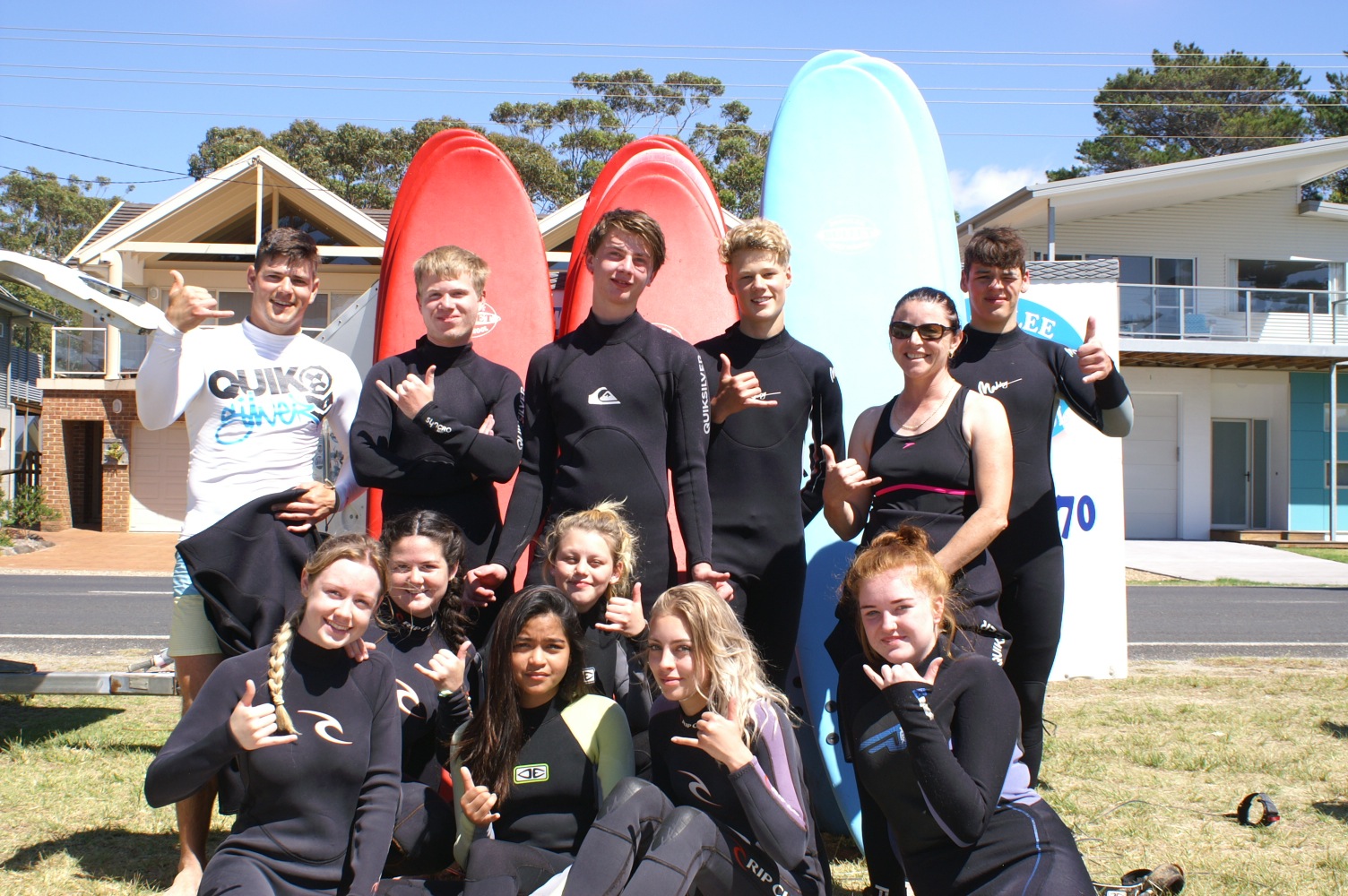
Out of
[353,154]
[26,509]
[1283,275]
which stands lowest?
[26,509]

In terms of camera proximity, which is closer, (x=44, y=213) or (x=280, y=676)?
(x=280, y=676)

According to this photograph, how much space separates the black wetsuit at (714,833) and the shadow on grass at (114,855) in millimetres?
1341

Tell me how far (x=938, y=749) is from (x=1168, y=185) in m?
17.1

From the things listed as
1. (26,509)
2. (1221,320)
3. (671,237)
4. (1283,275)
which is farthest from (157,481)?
(1283,275)

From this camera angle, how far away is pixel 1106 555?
532 centimetres

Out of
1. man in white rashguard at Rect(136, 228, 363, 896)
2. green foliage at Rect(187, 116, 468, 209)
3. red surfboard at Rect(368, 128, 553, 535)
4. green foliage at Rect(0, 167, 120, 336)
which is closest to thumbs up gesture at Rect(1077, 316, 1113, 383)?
man in white rashguard at Rect(136, 228, 363, 896)

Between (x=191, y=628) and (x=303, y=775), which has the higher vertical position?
(x=191, y=628)

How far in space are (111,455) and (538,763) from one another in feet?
56.8

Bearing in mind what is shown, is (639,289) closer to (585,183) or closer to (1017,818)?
(1017,818)

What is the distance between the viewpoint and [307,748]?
2107 mm

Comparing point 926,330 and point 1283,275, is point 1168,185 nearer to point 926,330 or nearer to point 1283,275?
point 1283,275

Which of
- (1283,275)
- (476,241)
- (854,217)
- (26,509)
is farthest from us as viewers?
(1283,275)

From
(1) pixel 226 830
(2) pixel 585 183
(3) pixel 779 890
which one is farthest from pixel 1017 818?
(2) pixel 585 183

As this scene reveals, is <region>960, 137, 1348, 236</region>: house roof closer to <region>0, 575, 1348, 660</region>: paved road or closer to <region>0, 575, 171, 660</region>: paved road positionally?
<region>0, 575, 1348, 660</region>: paved road
